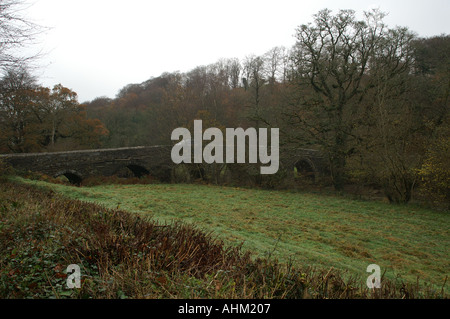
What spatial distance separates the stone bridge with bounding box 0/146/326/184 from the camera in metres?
15.2

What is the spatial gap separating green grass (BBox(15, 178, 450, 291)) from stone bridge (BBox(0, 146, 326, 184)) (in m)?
6.12

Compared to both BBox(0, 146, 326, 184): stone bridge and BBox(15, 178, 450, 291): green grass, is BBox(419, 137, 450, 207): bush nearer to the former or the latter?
BBox(15, 178, 450, 291): green grass

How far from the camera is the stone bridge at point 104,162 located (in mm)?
15200

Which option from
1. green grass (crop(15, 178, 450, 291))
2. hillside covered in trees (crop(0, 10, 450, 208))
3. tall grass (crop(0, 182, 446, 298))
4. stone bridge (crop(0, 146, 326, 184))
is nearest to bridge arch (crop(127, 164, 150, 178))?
stone bridge (crop(0, 146, 326, 184))

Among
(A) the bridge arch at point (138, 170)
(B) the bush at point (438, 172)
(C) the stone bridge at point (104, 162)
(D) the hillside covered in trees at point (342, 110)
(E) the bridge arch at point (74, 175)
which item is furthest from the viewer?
(A) the bridge arch at point (138, 170)

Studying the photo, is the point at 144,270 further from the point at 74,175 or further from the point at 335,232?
the point at 74,175

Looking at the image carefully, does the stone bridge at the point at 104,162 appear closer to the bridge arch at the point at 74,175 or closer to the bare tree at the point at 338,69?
the bridge arch at the point at 74,175

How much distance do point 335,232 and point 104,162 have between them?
1457cm

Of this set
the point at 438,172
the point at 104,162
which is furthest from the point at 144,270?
the point at 104,162

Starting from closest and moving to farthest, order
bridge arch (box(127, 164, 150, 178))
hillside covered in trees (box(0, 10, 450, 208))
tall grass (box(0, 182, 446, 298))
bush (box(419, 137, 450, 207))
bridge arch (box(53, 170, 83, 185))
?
1. tall grass (box(0, 182, 446, 298))
2. bush (box(419, 137, 450, 207))
3. hillside covered in trees (box(0, 10, 450, 208))
4. bridge arch (box(53, 170, 83, 185))
5. bridge arch (box(127, 164, 150, 178))

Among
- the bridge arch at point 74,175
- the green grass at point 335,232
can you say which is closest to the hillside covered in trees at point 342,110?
the green grass at point 335,232

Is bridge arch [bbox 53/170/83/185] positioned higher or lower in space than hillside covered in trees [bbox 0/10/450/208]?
lower

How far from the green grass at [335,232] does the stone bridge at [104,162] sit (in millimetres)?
6125

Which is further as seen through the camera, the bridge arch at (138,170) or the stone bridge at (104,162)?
the bridge arch at (138,170)
